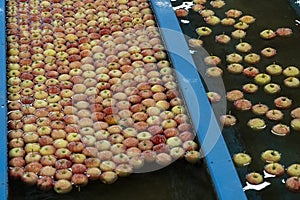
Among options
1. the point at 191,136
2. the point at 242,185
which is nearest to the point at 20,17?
the point at 191,136

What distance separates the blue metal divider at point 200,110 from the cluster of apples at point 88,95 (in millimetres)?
63

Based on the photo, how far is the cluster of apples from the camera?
3514 mm

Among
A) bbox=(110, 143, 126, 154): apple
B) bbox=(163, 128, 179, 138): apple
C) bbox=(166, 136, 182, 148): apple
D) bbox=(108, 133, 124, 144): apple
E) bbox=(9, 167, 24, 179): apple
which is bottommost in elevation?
bbox=(9, 167, 24, 179): apple

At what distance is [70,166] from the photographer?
11.5 feet

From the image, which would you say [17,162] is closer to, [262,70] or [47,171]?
[47,171]

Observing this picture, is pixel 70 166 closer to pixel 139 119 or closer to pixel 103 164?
pixel 103 164

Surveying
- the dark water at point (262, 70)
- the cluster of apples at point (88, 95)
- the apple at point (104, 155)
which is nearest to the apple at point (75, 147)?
the cluster of apples at point (88, 95)

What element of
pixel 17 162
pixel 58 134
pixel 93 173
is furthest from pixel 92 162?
pixel 17 162

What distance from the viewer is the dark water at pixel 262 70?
3.54 metres

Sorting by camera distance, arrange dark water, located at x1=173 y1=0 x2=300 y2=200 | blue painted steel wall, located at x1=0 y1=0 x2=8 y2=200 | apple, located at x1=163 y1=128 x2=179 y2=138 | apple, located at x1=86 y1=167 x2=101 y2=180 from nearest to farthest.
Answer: blue painted steel wall, located at x1=0 y1=0 x2=8 y2=200, apple, located at x1=86 y1=167 x2=101 y2=180, dark water, located at x1=173 y1=0 x2=300 y2=200, apple, located at x1=163 y1=128 x2=179 y2=138

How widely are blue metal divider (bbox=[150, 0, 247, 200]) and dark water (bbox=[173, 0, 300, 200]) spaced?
0.33 ft

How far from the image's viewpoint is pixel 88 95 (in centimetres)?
395

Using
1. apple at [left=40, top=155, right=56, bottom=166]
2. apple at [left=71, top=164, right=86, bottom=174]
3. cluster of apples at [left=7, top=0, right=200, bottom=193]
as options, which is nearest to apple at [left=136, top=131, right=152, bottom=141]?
cluster of apples at [left=7, top=0, right=200, bottom=193]

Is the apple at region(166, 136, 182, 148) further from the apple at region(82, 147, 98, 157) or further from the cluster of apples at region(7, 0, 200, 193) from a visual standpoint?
the apple at region(82, 147, 98, 157)
